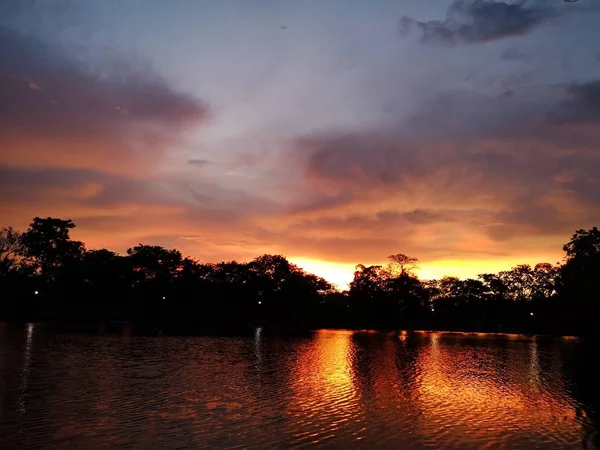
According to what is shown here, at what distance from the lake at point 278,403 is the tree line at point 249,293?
56055 mm

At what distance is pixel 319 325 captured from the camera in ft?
407

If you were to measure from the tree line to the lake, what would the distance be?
5605 cm

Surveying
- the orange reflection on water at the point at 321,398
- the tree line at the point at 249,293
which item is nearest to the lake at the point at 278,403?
the orange reflection on water at the point at 321,398

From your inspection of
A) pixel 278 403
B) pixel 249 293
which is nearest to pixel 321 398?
pixel 278 403

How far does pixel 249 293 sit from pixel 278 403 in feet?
316

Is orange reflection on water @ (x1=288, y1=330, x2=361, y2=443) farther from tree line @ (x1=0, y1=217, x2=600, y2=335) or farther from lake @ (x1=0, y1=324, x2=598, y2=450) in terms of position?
tree line @ (x1=0, y1=217, x2=600, y2=335)

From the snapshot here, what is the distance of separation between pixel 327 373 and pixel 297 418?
1278cm

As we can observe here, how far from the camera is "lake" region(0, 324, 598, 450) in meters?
14.9

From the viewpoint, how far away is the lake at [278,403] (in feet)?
48.8

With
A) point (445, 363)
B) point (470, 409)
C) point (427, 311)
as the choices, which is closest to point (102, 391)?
point (470, 409)

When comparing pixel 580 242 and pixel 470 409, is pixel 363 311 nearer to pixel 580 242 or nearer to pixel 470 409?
pixel 580 242

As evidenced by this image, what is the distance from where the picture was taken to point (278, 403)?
2016cm

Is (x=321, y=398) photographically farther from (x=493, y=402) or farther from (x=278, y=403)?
(x=493, y=402)

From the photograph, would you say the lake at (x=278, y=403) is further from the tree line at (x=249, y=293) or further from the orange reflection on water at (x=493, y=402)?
the tree line at (x=249, y=293)
